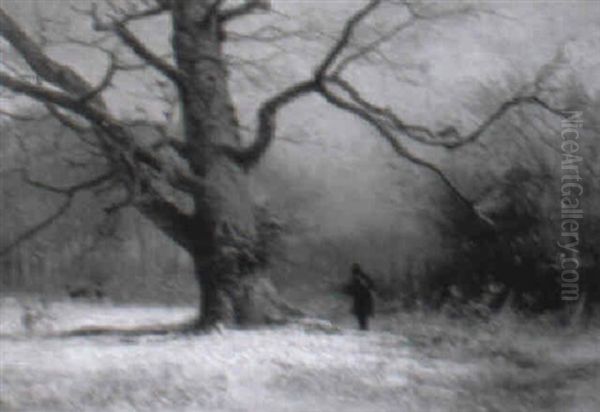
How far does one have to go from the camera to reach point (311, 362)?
762cm

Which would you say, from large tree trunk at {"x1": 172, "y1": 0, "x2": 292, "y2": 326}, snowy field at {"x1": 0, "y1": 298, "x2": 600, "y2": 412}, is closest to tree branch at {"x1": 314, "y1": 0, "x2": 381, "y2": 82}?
large tree trunk at {"x1": 172, "y1": 0, "x2": 292, "y2": 326}

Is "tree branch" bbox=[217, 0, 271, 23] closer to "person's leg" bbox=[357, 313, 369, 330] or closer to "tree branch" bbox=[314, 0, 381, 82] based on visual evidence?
"tree branch" bbox=[314, 0, 381, 82]

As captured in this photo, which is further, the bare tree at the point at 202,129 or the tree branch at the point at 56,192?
the bare tree at the point at 202,129

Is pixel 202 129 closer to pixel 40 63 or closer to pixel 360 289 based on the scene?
pixel 40 63

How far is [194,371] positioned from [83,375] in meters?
0.74

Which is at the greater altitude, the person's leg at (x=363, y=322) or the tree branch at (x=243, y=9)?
the tree branch at (x=243, y=9)

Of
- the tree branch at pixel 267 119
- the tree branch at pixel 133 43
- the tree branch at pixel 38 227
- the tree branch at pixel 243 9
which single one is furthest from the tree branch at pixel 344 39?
the tree branch at pixel 38 227

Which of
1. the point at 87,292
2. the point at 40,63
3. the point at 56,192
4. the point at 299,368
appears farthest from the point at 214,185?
the point at 299,368

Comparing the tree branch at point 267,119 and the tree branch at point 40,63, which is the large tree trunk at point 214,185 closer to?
the tree branch at point 267,119

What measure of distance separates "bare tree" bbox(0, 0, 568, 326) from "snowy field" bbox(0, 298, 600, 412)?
670mm

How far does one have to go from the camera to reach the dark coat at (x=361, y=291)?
7941 millimetres

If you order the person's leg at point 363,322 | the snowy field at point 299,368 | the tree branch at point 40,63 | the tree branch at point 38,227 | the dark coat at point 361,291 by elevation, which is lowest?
the snowy field at point 299,368

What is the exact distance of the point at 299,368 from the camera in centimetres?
743

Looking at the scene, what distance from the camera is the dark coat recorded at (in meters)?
7.94
